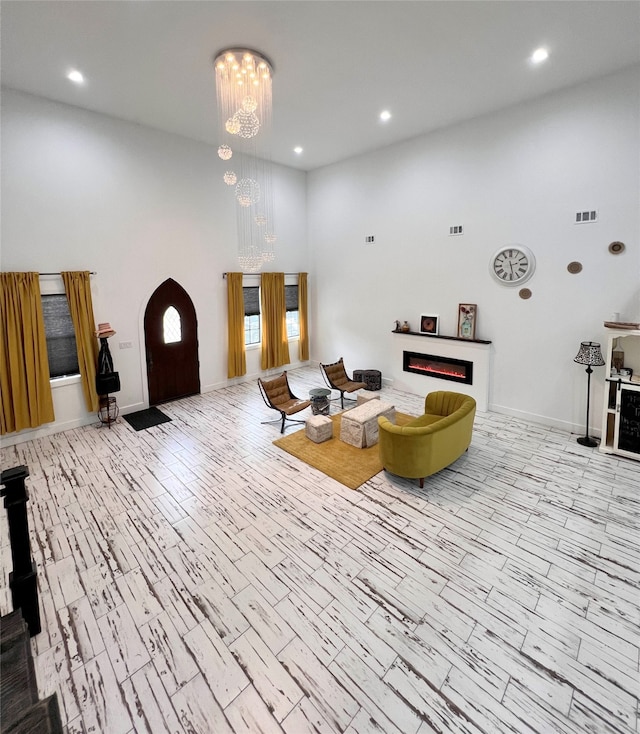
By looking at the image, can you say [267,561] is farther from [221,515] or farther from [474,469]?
[474,469]

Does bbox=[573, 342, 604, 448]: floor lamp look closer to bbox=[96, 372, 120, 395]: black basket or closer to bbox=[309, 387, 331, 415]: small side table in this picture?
bbox=[309, 387, 331, 415]: small side table

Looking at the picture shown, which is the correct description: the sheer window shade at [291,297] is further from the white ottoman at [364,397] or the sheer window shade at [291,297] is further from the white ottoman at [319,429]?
the white ottoman at [319,429]

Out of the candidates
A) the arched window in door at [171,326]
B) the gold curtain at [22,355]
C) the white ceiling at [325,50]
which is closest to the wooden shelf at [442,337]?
the white ceiling at [325,50]

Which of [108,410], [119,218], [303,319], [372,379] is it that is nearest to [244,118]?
[119,218]

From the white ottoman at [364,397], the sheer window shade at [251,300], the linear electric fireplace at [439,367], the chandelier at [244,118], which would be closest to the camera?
the chandelier at [244,118]

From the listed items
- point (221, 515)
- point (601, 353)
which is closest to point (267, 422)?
point (221, 515)

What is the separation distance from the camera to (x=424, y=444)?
3939 millimetres

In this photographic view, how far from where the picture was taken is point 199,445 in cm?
536

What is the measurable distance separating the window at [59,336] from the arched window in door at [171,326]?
1490mm

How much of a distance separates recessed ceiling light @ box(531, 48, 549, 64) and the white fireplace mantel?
3761 mm

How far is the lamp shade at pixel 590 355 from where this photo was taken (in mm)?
4887

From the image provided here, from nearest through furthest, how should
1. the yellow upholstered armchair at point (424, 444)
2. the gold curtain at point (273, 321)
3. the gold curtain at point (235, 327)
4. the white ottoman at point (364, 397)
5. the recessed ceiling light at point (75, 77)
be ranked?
the yellow upholstered armchair at point (424, 444)
the recessed ceiling light at point (75, 77)
the white ottoman at point (364, 397)
the gold curtain at point (235, 327)
the gold curtain at point (273, 321)

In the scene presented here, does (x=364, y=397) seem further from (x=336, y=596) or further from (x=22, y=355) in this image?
(x=22, y=355)

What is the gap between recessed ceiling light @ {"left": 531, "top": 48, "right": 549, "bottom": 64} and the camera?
13.8 ft
